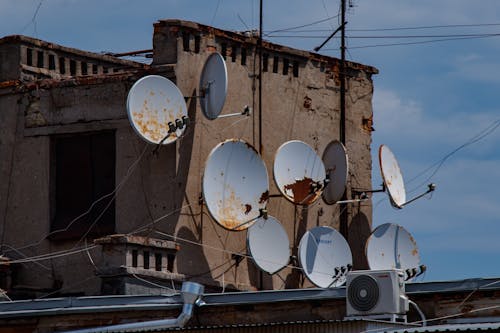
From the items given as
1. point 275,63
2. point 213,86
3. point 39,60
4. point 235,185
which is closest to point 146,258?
point 235,185

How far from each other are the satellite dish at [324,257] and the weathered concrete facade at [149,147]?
1.60 meters

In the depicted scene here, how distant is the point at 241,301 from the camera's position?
2073cm

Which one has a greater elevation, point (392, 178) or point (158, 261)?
point (392, 178)

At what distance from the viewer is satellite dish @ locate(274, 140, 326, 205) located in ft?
90.7

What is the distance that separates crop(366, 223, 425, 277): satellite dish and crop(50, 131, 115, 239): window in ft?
16.9

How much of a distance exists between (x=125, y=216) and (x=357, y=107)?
698cm

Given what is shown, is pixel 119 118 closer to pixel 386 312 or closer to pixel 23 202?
pixel 23 202

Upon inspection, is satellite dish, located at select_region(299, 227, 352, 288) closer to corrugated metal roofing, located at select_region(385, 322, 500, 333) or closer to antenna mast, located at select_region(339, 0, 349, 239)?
antenna mast, located at select_region(339, 0, 349, 239)

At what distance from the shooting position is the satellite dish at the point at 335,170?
96.9 feet

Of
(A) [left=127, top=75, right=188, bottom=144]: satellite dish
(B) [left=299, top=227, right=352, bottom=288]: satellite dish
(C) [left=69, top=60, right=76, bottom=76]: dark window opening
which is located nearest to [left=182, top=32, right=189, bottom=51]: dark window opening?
(A) [left=127, top=75, right=188, bottom=144]: satellite dish

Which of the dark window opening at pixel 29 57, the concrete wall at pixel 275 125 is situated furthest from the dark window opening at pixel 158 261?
the dark window opening at pixel 29 57

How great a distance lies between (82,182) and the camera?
91.9 feet

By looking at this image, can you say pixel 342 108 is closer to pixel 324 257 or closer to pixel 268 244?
pixel 324 257

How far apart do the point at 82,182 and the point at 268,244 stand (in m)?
4.02
